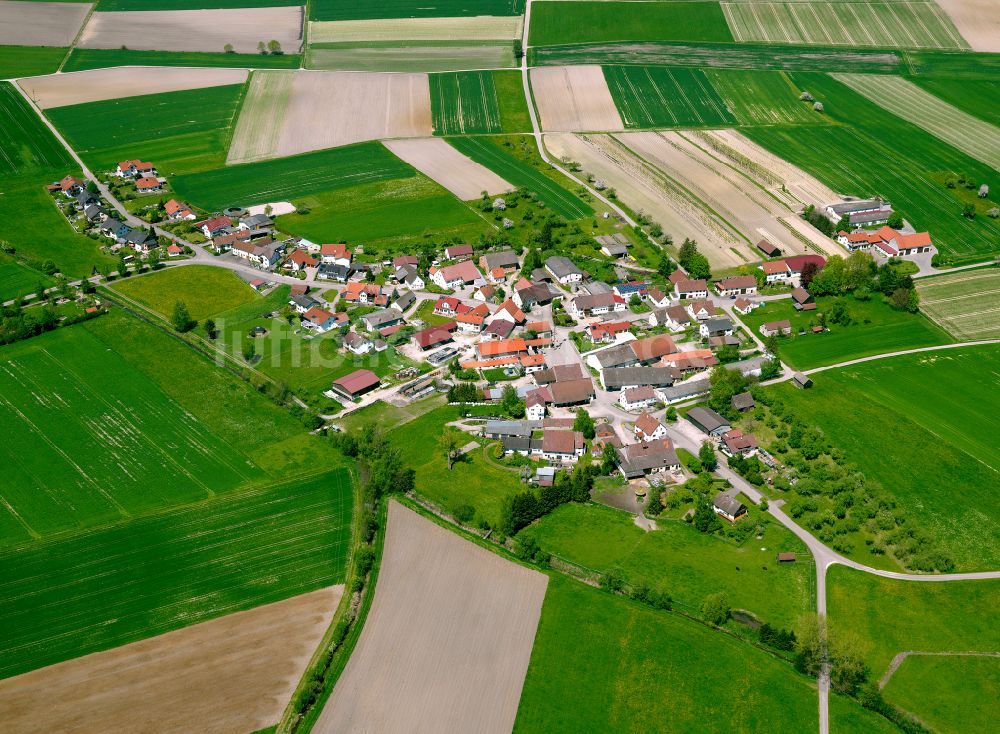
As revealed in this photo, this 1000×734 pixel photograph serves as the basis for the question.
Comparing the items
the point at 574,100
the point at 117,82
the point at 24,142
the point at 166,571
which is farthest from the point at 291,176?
the point at 166,571

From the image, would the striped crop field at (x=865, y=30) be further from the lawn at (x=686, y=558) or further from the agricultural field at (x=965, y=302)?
the lawn at (x=686, y=558)

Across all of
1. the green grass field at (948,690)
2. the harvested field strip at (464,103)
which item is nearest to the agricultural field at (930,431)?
the green grass field at (948,690)

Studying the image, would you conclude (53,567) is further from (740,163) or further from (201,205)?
(740,163)

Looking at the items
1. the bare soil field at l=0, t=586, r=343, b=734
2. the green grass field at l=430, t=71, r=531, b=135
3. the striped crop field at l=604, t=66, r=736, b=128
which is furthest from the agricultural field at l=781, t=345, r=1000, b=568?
the green grass field at l=430, t=71, r=531, b=135

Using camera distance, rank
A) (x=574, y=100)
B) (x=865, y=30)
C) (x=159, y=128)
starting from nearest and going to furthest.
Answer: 1. (x=159, y=128)
2. (x=574, y=100)
3. (x=865, y=30)

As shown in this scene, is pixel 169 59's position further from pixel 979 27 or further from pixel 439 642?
pixel 979 27

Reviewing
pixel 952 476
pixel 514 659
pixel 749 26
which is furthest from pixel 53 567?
pixel 749 26
